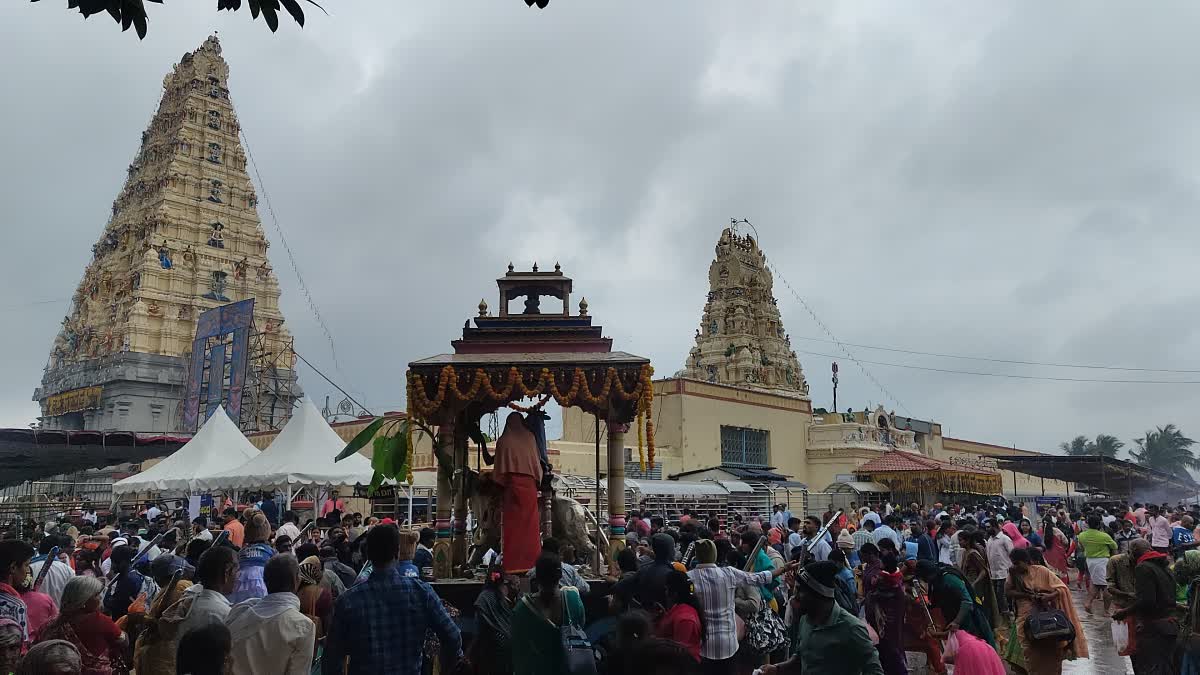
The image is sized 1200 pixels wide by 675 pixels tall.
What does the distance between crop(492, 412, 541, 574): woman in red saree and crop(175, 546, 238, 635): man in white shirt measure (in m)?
3.48

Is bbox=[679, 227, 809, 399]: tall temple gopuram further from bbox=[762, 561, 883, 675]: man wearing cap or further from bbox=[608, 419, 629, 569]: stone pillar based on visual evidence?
bbox=[762, 561, 883, 675]: man wearing cap

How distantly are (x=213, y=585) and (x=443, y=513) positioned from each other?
13.5ft

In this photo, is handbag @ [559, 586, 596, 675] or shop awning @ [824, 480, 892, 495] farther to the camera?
shop awning @ [824, 480, 892, 495]

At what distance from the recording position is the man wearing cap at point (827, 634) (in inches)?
161

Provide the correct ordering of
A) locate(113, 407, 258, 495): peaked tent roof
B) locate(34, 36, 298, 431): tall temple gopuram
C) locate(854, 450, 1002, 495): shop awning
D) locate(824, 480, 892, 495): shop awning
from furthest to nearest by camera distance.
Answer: locate(34, 36, 298, 431): tall temple gopuram → locate(824, 480, 892, 495): shop awning → locate(854, 450, 1002, 495): shop awning → locate(113, 407, 258, 495): peaked tent roof

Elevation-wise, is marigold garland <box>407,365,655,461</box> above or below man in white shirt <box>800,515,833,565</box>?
above

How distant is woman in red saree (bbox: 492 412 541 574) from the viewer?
7891 millimetres

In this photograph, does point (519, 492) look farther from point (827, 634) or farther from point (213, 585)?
point (827, 634)

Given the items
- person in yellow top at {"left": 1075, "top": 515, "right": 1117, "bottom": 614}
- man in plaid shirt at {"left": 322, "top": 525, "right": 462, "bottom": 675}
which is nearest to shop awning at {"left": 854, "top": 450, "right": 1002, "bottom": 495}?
person in yellow top at {"left": 1075, "top": 515, "right": 1117, "bottom": 614}

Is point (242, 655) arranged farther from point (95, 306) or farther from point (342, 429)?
point (95, 306)

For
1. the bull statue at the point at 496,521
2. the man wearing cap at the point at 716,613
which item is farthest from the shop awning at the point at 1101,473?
the man wearing cap at the point at 716,613

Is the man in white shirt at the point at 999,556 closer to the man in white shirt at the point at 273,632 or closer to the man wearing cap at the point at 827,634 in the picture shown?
the man wearing cap at the point at 827,634

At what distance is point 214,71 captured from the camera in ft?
163

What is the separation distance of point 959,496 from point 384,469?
3128 cm
